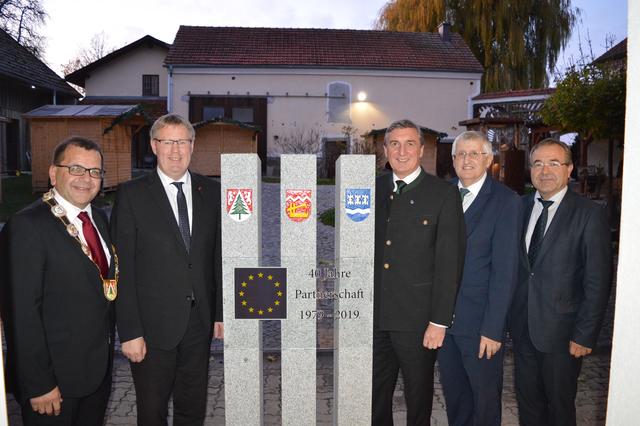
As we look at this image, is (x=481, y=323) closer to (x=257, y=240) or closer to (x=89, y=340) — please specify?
(x=257, y=240)

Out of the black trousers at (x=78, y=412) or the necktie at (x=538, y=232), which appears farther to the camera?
the necktie at (x=538, y=232)

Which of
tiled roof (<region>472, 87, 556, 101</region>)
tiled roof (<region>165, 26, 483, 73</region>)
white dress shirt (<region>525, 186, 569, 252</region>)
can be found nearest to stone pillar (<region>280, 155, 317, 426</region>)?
white dress shirt (<region>525, 186, 569, 252</region>)

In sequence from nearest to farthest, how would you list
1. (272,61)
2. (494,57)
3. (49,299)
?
(49,299) → (272,61) → (494,57)

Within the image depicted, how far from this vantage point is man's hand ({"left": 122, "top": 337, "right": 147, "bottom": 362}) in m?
3.21

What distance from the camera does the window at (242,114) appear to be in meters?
27.0

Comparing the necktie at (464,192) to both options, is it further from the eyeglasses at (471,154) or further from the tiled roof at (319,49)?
the tiled roof at (319,49)

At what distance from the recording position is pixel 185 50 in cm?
2720

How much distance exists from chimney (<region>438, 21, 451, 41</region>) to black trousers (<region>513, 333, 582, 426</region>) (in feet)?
90.7

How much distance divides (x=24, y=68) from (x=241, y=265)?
2750 cm

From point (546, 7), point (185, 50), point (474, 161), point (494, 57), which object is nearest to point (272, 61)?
point (185, 50)

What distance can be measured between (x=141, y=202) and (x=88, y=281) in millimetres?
591

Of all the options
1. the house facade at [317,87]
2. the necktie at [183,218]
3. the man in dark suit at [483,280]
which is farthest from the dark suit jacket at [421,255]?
the house facade at [317,87]

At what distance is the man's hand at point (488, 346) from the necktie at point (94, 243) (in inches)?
95.9

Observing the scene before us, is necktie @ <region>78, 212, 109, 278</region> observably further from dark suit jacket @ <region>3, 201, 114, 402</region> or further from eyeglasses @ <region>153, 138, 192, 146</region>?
eyeglasses @ <region>153, 138, 192, 146</region>
